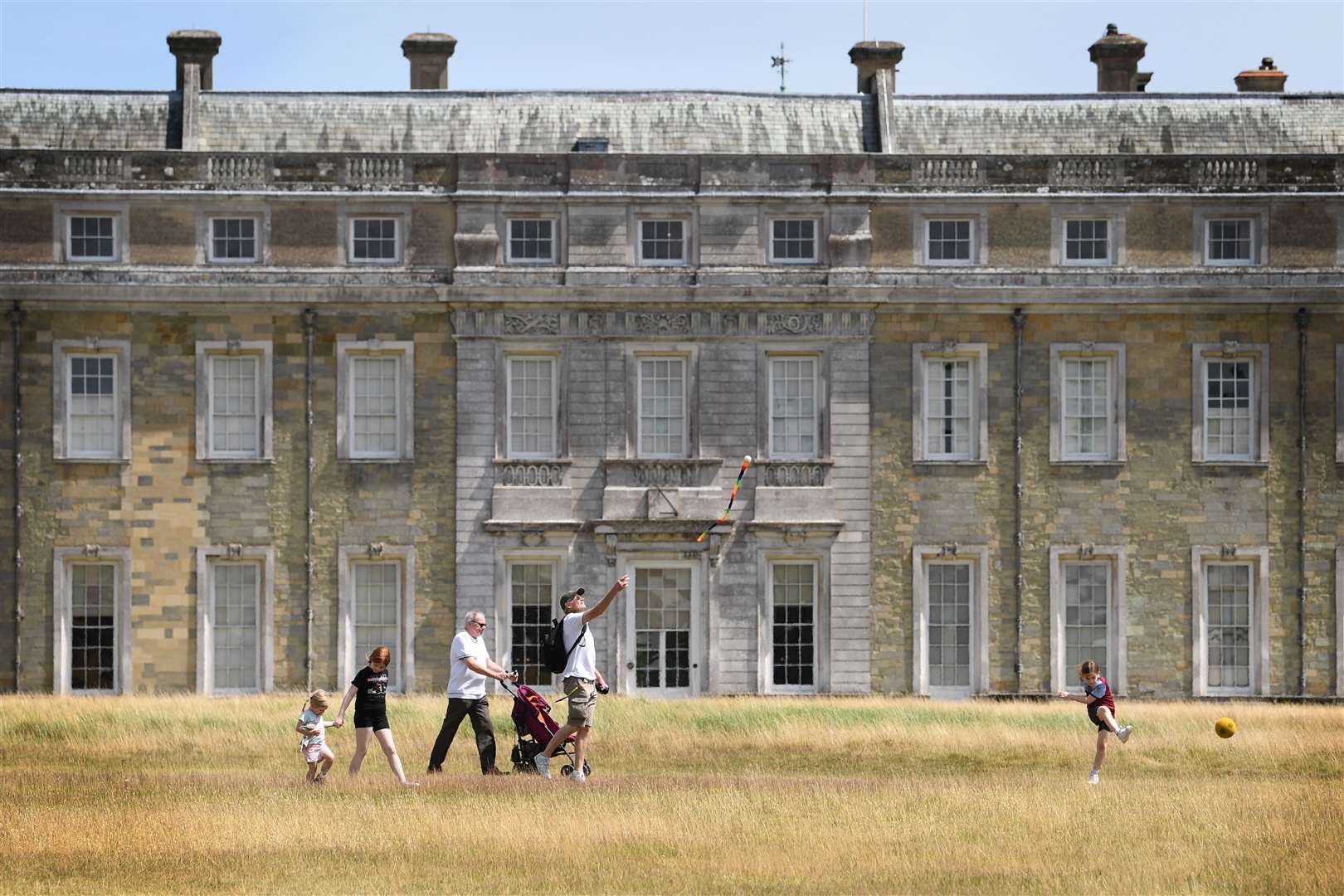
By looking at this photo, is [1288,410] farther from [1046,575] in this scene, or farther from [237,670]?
[237,670]

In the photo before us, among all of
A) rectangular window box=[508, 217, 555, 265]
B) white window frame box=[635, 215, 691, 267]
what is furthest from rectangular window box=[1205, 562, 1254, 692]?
rectangular window box=[508, 217, 555, 265]

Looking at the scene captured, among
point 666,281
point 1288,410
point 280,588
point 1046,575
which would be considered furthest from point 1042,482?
point 280,588

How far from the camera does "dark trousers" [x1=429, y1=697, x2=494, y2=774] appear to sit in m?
25.8

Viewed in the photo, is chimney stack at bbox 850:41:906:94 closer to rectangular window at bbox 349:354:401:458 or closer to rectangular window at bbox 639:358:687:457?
rectangular window at bbox 639:358:687:457

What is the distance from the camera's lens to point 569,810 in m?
22.5

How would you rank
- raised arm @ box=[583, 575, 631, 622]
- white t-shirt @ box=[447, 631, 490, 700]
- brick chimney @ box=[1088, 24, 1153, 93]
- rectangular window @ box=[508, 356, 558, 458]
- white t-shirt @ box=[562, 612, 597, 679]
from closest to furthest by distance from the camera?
raised arm @ box=[583, 575, 631, 622]
white t-shirt @ box=[562, 612, 597, 679]
white t-shirt @ box=[447, 631, 490, 700]
rectangular window @ box=[508, 356, 558, 458]
brick chimney @ box=[1088, 24, 1153, 93]

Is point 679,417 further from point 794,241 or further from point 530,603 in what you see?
point 530,603

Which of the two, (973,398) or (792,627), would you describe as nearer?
(792,627)

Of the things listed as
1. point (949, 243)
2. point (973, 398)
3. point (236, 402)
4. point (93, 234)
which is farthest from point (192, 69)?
point (973, 398)

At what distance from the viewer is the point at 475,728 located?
25906mm

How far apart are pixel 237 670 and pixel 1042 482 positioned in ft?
47.5

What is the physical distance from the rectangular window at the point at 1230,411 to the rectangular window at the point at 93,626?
19.5 m

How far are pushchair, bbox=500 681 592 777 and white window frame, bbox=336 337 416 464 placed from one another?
1464 centimetres

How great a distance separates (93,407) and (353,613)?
5.80 m
